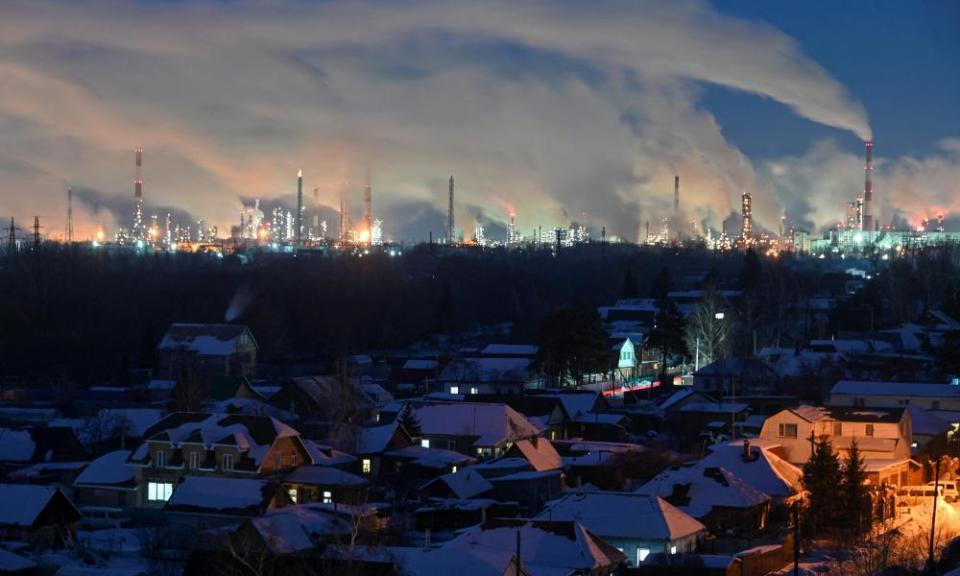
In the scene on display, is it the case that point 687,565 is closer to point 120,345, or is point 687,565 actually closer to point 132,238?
point 120,345

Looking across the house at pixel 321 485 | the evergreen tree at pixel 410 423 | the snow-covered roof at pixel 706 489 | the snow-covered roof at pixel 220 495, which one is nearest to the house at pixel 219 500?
the snow-covered roof at pixel 220 495

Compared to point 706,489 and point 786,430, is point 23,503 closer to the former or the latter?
point 706,489

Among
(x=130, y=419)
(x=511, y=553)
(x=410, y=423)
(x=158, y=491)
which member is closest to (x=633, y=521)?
(x=511, y=553)

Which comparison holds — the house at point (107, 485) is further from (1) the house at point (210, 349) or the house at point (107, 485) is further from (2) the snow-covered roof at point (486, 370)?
(1) the house at point (210, 349)

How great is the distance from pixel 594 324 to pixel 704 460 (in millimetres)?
12910

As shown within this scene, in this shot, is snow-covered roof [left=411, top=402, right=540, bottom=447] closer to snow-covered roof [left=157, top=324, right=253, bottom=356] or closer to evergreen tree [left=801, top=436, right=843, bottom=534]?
evergreen tree [left=801, top=436, right=843, bottom=534]

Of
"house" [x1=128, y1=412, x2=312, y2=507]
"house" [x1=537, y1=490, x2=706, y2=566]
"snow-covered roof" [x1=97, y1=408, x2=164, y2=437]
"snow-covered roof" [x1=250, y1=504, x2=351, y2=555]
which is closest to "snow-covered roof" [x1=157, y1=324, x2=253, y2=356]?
"snow-covered roof" [x1=97, y1=408, x2=164, y2=437]

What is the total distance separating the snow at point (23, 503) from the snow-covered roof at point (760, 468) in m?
7.10

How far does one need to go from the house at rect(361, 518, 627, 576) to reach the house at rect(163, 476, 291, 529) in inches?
132

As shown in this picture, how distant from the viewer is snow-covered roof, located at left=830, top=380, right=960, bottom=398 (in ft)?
74.9

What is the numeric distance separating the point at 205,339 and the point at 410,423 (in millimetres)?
12622

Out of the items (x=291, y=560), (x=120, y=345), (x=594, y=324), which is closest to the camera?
(x=291, y=560)

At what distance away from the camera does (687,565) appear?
12336 mm

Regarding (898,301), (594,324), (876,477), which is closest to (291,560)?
(876,477)
